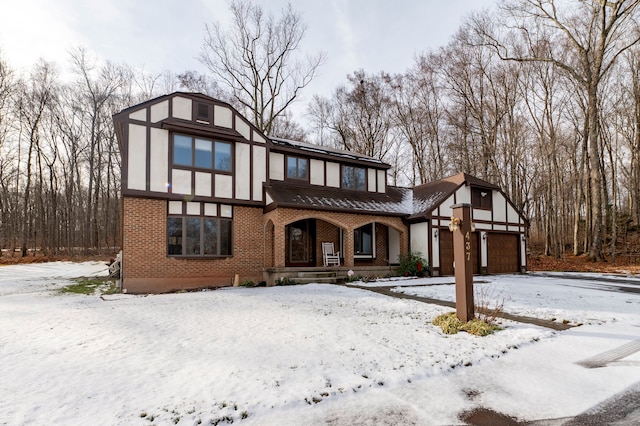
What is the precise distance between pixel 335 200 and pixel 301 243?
230 centimetres

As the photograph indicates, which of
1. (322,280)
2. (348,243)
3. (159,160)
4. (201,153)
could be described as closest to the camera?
(159,160)

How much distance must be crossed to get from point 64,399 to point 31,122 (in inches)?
1202

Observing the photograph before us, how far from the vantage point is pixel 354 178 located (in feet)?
50.3

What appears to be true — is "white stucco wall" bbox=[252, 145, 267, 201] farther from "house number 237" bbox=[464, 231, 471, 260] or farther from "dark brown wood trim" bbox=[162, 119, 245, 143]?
"house number 237" bbox=[464, 231, 471, 260]

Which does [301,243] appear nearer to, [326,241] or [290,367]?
[326,241]

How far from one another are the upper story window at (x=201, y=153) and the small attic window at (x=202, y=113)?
27.3 inches

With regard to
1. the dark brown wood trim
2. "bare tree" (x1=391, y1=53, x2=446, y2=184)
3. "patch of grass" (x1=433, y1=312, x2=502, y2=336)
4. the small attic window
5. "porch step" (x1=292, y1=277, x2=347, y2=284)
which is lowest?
"porch step" (x1=292, y1=277, x2=347, y2=284)

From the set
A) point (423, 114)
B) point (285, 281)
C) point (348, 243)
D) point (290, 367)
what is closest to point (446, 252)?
point (348, 243)

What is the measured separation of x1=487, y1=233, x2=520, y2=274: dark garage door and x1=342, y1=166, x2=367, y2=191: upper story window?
6.53 meters

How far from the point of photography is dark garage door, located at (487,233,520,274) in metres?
15.8

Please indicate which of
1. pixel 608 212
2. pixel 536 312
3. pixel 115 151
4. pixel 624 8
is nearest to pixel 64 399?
pixel 536 312

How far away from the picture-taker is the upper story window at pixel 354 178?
15.1 meters

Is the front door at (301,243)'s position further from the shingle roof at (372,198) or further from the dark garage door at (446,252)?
the dark garage door at (446,252)

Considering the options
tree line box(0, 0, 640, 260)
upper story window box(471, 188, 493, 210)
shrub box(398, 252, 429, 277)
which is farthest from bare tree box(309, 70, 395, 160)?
shrub box(398, 252, 429, 277)
